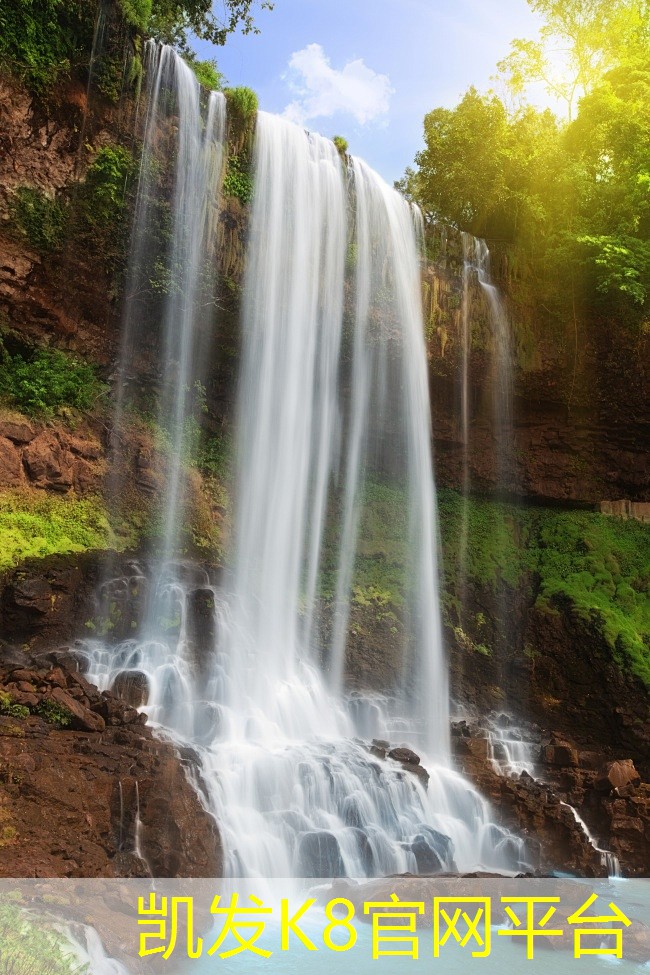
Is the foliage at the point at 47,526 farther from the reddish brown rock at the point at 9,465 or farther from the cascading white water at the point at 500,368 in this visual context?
the cascading white water at the point at 500,368

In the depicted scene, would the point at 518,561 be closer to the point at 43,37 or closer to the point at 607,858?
the point at 607,858

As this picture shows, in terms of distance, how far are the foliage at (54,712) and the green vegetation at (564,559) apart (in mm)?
10627

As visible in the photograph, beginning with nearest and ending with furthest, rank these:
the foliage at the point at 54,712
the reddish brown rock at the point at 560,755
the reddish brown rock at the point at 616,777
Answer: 1. the foliage at the point at 54,712
2. the reddish brown rock at the point at 616,777
3. the reddish brown rock at the point at 560,755

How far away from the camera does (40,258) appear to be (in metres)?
14.2

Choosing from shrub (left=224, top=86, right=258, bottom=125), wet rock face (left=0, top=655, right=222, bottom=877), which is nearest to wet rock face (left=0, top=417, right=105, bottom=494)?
wet rock face (left=0, top=655, right=222, bottom=877)

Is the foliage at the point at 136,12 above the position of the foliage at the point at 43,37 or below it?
above

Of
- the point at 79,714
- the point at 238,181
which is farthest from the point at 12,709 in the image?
the point at 238,181

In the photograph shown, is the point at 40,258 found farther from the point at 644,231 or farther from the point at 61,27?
the point at 644,231

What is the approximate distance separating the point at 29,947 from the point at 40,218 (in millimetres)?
12705

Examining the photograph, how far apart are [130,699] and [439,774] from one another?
5.18 metres

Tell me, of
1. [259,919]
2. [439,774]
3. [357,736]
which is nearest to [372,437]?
[357,736]

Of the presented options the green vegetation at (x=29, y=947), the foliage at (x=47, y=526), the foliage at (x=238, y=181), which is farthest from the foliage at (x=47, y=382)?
the green vegetation at (x=29, y=947)

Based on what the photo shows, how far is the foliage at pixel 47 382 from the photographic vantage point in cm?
1399

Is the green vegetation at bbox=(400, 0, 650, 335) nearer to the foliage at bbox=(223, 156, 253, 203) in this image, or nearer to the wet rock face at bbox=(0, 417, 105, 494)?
the foliage at bbox=(223, 156, 253, 203)
